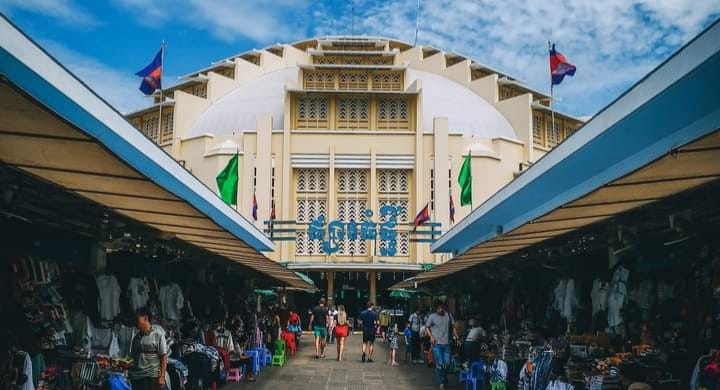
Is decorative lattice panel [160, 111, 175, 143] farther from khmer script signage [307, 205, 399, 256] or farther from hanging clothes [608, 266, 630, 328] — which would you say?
hanging clothes [608, 266, 630, 328]

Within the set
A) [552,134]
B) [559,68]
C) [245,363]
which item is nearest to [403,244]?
[552,134]

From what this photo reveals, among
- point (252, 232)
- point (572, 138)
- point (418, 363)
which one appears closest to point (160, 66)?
point (252, 232)

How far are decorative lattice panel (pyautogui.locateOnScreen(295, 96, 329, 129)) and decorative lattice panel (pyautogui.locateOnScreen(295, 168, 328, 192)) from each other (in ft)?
7.09

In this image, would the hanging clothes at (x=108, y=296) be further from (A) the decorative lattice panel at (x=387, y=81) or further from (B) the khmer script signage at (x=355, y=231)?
(A) the decorative lattice panel at (x=387, y=81)

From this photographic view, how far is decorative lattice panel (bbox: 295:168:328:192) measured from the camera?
33812mm

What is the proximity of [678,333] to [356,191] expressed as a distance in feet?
83.7

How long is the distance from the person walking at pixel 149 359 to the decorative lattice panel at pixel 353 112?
1086 inches

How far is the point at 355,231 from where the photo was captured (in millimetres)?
32344

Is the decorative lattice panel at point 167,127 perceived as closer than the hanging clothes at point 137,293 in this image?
No

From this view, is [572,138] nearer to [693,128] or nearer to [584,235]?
[584,235]

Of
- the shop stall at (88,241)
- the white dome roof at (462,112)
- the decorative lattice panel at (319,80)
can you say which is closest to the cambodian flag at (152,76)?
the shop stall at (88,241)

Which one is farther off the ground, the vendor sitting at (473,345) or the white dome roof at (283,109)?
the white dome roof at (283,109)

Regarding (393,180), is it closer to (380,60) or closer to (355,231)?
(355,231)

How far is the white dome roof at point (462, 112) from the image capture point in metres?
38.4
